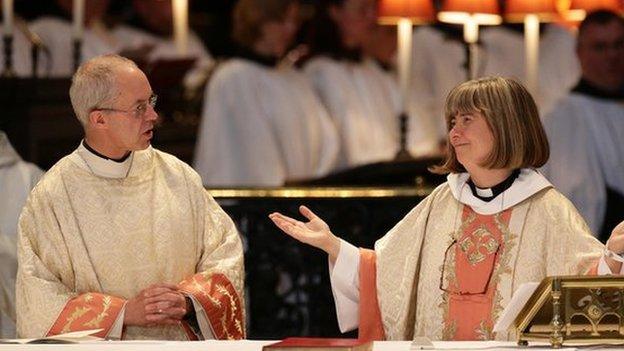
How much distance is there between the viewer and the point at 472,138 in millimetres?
7309

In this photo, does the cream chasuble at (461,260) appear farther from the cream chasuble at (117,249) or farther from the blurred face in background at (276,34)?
the blurred face in background at (276,34)

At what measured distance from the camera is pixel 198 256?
7.82 meters

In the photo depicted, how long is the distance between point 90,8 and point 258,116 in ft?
7.88

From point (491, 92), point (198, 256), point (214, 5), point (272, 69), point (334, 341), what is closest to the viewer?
point (334, 341)

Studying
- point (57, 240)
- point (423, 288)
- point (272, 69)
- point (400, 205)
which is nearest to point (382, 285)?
point (423, 288)

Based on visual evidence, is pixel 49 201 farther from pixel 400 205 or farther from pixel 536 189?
pixel 400 205

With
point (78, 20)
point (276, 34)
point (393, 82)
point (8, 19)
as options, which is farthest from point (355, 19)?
point (8, 19)

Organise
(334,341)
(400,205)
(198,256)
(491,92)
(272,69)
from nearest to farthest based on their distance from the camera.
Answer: (334,341), (491,92), (198,256), (400,205), (272,69)

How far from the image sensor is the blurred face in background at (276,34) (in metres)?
12.5

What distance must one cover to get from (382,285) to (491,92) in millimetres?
783

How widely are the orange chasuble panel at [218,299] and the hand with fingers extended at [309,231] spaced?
0.37 meters

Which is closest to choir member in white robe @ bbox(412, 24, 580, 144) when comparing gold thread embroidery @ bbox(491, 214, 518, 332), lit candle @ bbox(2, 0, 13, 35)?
lit candle @ bbox(2, 0, 13, 35)

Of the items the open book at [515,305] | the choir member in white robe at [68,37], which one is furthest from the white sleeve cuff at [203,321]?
the choir member in white robe at [68,37]

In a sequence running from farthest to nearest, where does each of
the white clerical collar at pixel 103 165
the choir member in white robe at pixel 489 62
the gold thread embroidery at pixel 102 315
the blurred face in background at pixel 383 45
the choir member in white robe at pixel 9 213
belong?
1. the choir member in white robe at pixel 489 62
2. the blurred face in background at pixel 383 45
3. the choir member in white robe at pixel 9 213
4. the white clerical collar at pixel 103 165
5. the gold thread embroidery at pixel 102 315
